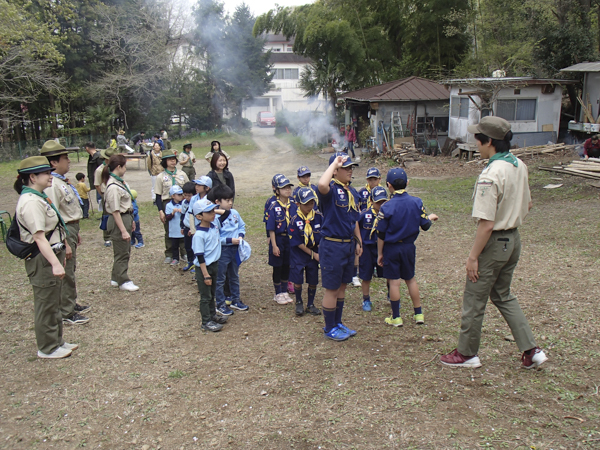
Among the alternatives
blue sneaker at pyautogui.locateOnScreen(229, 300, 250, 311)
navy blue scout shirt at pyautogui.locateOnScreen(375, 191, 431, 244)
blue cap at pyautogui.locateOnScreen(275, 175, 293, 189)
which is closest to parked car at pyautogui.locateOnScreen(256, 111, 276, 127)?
blue cap at pyautogui.locateOnScreen(275, 175, 293, 189)

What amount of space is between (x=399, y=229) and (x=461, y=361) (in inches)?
54.0

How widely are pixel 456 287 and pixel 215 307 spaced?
305 centimetres

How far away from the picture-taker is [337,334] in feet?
15.5

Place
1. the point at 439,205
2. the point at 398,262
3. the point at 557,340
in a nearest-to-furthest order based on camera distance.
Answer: the point at 557,340 → the point at 398,262 → the point at 439,205

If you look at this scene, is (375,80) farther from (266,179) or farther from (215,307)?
(215,307)

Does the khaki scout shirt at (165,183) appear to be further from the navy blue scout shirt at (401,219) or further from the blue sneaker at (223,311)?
the navy blue scout shirt at (401,219)

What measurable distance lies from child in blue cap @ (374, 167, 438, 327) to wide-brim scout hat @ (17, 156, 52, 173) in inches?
127

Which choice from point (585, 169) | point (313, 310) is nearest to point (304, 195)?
point (313, 310)

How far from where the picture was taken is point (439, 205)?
1152 centimetres

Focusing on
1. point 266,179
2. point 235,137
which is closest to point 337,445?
point 266,179

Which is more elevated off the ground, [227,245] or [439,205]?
[227,245]

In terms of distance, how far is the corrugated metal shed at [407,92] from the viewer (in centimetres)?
2236

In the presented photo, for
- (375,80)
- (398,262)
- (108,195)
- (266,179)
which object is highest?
(375,80)

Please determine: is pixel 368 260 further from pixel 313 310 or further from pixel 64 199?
pixel 64 199
